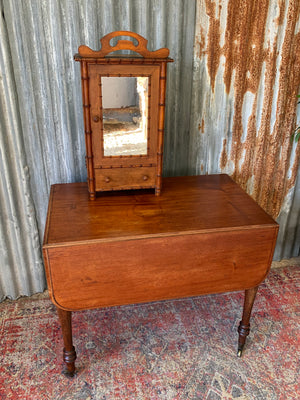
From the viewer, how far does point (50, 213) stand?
1.55 meters

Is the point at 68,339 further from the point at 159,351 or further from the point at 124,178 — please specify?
the point at 124,178

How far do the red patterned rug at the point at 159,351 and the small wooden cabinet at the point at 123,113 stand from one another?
844 mm

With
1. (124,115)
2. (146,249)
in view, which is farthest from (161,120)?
(146,249)

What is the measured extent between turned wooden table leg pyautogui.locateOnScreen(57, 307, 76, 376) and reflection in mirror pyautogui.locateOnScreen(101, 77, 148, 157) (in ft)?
2.45

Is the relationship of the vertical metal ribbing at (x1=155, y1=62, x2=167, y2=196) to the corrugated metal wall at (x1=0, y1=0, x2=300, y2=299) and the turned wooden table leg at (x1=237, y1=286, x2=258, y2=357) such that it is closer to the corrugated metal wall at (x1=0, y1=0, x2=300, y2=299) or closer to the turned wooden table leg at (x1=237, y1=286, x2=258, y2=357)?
the corrugated metal wall at (x1=0, y1=0, x2=300, y2=299)

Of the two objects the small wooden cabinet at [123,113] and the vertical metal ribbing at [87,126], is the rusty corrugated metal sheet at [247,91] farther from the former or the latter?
the vertical metal ribbing at [87,126]

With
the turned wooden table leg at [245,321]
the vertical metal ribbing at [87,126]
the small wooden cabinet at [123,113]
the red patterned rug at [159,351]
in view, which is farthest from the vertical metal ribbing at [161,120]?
the red patterned rug at [159,351]

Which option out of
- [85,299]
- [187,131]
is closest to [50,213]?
[85,299]

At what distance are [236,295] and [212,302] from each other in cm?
18

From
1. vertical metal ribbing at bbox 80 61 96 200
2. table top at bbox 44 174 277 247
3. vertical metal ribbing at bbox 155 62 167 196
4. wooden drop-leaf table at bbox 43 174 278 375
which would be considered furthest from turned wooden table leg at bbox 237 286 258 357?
vertical metal ribbing at bbox 80 61 96 200

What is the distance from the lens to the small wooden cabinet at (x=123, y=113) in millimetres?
1455

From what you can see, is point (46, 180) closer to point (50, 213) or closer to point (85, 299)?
point (50, 213)

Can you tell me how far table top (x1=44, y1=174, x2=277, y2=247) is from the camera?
4.65 feet

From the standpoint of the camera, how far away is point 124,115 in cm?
153
